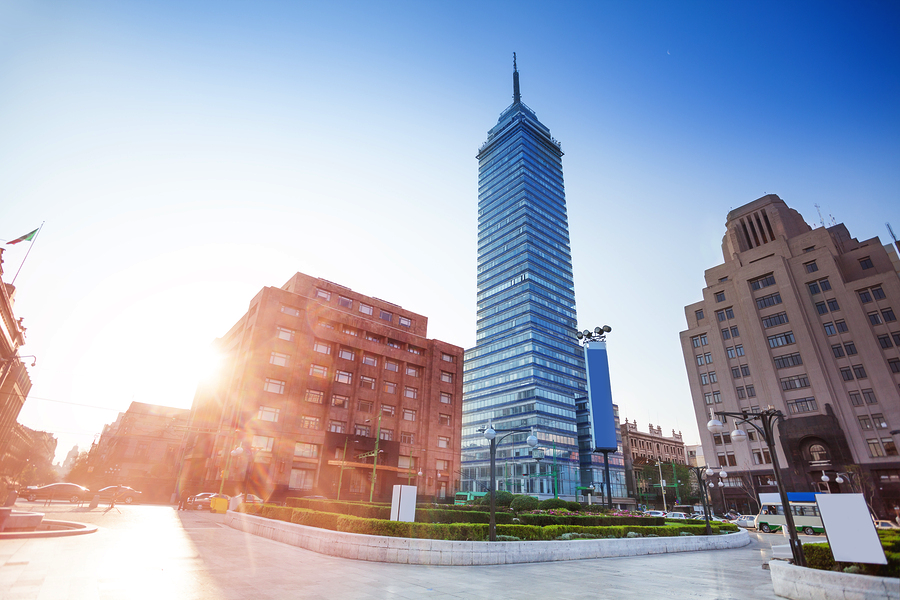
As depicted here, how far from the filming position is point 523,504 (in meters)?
29.5

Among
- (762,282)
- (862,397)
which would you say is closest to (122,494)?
(862,397)

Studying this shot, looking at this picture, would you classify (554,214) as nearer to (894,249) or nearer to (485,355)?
(485,355)

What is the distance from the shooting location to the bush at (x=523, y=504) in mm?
29391

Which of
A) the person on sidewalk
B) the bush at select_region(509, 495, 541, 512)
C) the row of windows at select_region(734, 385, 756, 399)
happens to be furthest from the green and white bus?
the person on sidewalk

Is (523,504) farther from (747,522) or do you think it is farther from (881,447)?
(881,447)

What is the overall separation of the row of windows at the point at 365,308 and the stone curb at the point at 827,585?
168 ft

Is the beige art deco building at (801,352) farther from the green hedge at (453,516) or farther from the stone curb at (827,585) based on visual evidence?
the stone curb at (827,585)

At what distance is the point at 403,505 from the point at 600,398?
188ft

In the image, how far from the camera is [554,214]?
12256cm

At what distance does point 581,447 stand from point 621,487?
1181 cm

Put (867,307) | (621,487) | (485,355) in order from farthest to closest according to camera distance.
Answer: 1. (485,355)
2. (621,487)
3. (867,307)

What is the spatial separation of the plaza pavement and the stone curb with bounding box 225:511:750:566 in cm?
57

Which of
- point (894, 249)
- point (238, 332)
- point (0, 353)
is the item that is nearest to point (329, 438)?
point (238, 332)

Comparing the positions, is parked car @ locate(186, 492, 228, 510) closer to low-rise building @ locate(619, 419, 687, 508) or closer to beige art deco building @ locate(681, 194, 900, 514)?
beige art deco building @ locate(681, 194, 900, 514)
